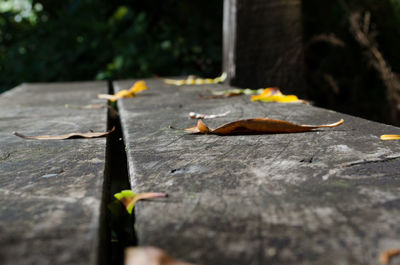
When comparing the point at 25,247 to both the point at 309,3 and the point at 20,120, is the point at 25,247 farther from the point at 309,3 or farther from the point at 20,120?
the point at 309,3

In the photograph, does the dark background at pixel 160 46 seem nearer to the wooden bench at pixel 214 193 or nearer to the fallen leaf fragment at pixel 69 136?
the wooden bench at pixel 214 193

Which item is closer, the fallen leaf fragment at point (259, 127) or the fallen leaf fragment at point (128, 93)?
the fallen leaf fragment at point (259, 127)

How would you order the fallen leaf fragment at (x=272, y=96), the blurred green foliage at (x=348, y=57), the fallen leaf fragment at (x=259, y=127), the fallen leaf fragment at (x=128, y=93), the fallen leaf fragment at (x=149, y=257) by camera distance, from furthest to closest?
the blurred green foliage at (x=348, y=57) < the fallen leaf fragment at (x=128, y=93) < the fallen leaf fragment at (x=272, y=96) < the fallen leaf fragment at (x=259, y=127) < the fallen leaf fragment at (x=149, y=257)

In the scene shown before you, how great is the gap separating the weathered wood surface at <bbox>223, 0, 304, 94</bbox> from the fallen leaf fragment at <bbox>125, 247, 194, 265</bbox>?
7.36 ft

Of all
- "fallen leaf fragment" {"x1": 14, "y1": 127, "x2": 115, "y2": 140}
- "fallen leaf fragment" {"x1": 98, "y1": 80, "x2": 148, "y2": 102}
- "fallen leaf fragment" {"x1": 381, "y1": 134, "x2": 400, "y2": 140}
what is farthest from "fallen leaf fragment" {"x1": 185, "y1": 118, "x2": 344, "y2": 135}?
"fallen leaf fragment" {"x1": 98, "y1": 80, "x2": 148, "y2": 102}

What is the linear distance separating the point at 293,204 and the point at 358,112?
3.71 meters

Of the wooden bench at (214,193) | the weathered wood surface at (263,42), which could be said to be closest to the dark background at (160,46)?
the weathered wood surface at (263,42)

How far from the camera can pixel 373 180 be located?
75 cm

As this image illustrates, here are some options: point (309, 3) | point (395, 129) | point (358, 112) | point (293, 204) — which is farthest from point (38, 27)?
point (293, 204)

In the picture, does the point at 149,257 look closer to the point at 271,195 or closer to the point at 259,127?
the point at 271,195

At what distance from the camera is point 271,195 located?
0.69 metres

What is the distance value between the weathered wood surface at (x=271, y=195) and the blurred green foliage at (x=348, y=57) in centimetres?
296

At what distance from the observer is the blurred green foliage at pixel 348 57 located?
A: 154 inches

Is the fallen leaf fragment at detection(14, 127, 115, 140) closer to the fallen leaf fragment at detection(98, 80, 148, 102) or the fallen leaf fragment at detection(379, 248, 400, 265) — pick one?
the fallen leaf fragment at detection(379, 248, 400, 265)
